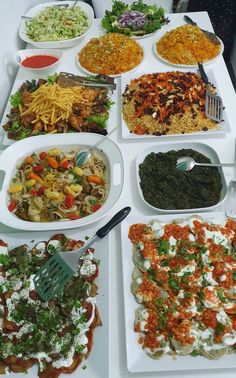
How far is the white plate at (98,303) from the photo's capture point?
122cm

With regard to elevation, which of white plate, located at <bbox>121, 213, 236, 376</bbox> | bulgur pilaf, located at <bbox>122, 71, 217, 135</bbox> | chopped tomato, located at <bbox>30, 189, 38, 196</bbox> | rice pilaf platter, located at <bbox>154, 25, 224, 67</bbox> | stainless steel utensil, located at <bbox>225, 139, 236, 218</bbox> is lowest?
white plate, located at <bbox>121, 213, 236, 376</bbox>

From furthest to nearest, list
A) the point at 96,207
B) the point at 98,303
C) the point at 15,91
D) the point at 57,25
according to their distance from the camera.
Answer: the point at 57,25 < the point at 15,91 < the point at 96,207 < the point at 98,303

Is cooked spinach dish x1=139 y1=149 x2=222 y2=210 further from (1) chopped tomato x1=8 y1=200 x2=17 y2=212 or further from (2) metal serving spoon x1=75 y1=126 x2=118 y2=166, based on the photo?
(1) chopped tomato x1=8 y1=200 x2=17 y2=212

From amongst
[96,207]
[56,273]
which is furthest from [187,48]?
[56,273]

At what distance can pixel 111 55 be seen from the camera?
2.42 metres

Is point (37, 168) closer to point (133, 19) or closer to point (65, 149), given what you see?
point (65, 149)

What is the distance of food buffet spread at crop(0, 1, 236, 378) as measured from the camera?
4.19 feet

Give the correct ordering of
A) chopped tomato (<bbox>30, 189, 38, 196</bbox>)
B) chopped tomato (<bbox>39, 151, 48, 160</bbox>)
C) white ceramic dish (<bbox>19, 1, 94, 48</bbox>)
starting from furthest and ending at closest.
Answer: white ceramic dish (<bbox>19, 1, 94, 48</bbox>) → chopped tomato (<bbox>39, 151, 48, 160</bbox>) → chopped tomato (<bbox>30, 189, 38, 196</bbox>)

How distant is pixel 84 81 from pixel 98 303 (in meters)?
1.44

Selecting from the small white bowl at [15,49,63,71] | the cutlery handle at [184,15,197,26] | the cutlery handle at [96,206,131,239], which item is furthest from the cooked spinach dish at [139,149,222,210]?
the cutlery handle at [184,15,197,26]

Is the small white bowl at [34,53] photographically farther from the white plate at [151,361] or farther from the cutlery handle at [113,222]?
Result: the white plate at [151,361]

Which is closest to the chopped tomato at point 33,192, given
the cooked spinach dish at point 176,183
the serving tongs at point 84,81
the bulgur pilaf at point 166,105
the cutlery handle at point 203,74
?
the cooked spinach dish at point 176,183

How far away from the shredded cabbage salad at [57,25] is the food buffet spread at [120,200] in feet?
0.04

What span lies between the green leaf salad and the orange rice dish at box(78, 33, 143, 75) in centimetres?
20
